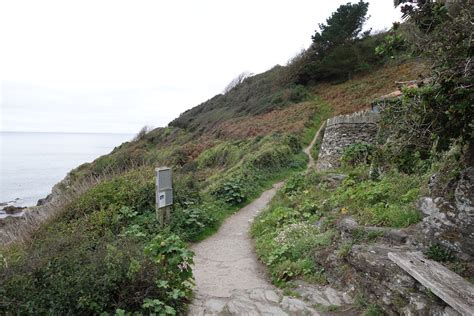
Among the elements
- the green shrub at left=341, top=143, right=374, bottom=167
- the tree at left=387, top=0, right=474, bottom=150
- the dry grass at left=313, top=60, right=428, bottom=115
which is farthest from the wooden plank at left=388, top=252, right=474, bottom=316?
the dry grass at left=313, top=60, right=428, bottom=115

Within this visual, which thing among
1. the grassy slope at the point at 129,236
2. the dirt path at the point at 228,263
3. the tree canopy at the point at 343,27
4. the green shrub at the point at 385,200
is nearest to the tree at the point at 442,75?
the green shrub at the point at 385,200

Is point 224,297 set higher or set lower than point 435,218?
lower

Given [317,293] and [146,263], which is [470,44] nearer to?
[317,293]

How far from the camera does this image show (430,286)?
356 cm

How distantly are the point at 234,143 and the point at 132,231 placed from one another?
17.3m

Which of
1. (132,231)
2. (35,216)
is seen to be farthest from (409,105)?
(35,216)

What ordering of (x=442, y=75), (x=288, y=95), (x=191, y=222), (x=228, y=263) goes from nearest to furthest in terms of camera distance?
(x=442, y=75), (x=228, y=263), (x=191, y=222), (x=288, y=95)

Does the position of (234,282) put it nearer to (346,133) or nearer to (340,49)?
(346,133)

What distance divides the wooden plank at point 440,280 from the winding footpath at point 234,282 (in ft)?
3.96

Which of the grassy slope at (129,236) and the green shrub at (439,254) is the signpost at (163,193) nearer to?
the grassy slope at (129,236)

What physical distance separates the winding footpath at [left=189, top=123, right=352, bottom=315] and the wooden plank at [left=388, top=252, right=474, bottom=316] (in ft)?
3.96

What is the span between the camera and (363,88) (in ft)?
91.8

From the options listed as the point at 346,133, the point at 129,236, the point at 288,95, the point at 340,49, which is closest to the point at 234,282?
the point at 129,236

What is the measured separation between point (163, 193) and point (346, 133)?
9066mm
